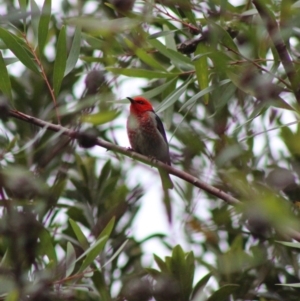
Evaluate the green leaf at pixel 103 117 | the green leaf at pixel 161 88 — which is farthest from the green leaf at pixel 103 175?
the green leaf at pixel 103 117

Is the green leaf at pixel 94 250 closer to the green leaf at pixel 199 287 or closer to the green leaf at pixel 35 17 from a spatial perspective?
the green leaf at pixel 199 287

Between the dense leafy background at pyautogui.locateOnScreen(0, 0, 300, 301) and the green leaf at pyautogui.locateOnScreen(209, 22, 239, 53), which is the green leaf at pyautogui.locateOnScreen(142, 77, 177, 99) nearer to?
the dense leafy background at pyautogui.locateOnScreen(0, 0, 300, 301)

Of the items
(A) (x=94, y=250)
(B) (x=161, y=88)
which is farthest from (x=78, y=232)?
(B) (x=161, y=88)

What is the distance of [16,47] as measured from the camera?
2.81 metres

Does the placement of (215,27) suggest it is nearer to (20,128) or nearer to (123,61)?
(123,61)

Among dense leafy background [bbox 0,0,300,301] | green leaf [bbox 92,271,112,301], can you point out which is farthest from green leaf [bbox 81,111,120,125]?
green leaf [bbox 92,271,112,301]

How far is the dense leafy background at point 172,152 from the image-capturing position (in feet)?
6.45

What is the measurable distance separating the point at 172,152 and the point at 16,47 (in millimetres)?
732

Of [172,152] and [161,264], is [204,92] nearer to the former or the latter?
[172,152]

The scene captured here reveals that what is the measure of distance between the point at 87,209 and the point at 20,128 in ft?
2.42

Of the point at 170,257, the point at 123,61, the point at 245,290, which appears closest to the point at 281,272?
the point at 245,290

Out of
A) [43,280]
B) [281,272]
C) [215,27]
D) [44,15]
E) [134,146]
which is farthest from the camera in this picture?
[134,146]

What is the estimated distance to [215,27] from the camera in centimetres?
249

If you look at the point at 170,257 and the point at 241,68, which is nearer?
the point at 241,68
